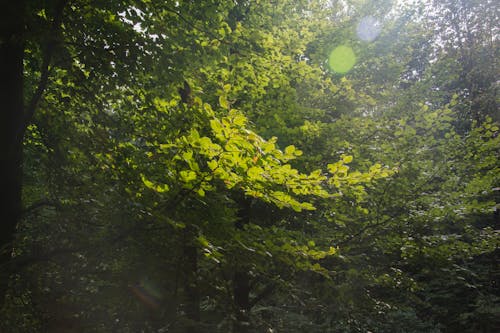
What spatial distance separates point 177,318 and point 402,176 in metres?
4.27

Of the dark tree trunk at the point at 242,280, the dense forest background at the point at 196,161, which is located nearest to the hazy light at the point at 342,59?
the dense forest background at the point at 196,161

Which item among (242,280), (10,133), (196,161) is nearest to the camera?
(196,161)

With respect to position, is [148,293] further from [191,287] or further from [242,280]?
[242,280]

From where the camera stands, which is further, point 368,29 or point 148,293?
point 368,29

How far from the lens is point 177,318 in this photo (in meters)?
4.12

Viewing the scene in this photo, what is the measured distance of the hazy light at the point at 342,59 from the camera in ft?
23.2

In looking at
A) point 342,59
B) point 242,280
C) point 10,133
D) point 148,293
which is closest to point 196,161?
point 148,293

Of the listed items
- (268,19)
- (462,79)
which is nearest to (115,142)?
(268,19)

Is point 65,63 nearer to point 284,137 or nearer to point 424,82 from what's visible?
point 284,137

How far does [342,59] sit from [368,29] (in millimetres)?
877

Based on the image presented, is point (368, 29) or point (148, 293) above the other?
point (368, 29)

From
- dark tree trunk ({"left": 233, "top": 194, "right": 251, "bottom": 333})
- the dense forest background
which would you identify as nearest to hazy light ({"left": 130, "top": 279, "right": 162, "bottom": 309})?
the dense forest background

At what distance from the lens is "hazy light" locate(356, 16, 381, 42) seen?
722cm

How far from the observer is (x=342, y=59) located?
7.24 meters
